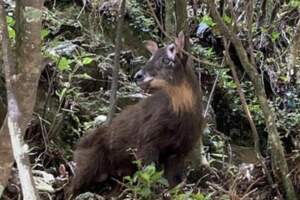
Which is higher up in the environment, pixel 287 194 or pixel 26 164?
pixel 26 164

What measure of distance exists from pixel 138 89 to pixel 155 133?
2.26 metres

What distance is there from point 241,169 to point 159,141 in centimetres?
67

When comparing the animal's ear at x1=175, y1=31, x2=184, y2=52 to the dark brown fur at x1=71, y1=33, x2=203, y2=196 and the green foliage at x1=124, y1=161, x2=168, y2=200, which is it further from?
the green foliage at x1=124, y1=161, x2=168, y2=200

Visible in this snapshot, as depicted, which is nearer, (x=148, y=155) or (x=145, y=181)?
(x=145, y=181)

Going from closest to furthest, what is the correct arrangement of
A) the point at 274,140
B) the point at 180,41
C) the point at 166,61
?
the point at 274,140
the point at 180,41
the point at 166,61

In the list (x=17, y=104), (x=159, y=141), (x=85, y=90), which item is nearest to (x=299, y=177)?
(x=159, y=141)

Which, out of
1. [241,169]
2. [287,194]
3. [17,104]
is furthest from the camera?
[241,169]

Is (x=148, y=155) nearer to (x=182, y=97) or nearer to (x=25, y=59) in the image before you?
(x=182, y=97)

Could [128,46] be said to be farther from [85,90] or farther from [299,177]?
[299,177]

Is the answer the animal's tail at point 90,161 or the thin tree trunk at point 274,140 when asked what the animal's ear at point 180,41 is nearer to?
the thin tree trunk at point 274,140

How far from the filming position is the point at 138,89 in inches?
283

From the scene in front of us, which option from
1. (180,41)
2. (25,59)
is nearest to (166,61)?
(180,41)

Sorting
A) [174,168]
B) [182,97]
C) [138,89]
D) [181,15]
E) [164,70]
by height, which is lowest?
[174,168]

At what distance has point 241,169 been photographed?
4914mm
